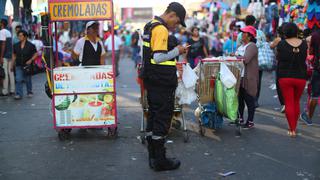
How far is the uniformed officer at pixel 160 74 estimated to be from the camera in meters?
5.75

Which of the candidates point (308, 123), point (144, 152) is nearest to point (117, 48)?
point (308, 123)

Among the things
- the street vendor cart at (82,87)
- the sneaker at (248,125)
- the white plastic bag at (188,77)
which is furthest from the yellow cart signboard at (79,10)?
the sneaker at (248,125)

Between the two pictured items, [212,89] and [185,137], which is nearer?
[185,137]

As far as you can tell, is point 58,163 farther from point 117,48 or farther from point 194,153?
point 117,48

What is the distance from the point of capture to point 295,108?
7.75 meters

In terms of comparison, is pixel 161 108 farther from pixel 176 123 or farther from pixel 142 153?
pixel 176 123

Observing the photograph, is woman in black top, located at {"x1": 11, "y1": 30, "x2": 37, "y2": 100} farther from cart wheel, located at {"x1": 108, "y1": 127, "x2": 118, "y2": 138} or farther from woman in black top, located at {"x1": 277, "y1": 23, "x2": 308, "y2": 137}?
woman in black top, located at {"x1": 277, "y1": 23, "x2": 308, "y2": 137}

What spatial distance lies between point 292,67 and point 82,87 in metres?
3.18

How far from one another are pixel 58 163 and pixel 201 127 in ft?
8.04

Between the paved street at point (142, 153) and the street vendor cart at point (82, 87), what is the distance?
34cm

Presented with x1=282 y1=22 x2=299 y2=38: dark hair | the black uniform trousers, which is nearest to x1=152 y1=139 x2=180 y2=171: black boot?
the black uniform trousers

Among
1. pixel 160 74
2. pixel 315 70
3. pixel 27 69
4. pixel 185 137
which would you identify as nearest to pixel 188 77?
pixel 185 137

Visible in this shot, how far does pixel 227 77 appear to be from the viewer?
763 centimetres

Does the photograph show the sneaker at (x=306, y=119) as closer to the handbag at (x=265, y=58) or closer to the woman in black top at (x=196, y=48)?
the handbag at (x=265, y=58)
